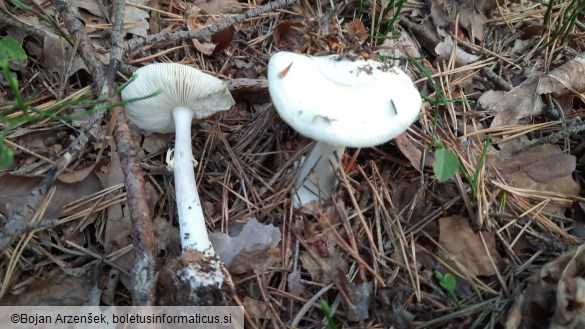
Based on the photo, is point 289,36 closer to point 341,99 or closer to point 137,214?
point 341,99

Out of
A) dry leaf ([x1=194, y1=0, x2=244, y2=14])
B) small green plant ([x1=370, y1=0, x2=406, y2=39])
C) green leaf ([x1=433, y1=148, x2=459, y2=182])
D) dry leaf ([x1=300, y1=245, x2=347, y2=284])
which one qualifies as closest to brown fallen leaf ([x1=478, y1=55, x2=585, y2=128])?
small green plant ([x1=370, y1=0, x2=406, y2=39])

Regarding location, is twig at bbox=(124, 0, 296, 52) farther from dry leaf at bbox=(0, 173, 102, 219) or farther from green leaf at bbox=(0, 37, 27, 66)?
dry leaf at bbox=(0, 173, 102, 219)

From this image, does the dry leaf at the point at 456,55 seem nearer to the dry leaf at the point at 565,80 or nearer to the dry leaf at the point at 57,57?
the dry leaf at the point at 565,80

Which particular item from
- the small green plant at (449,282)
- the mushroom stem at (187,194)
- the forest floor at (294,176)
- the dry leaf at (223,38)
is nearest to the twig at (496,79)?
the forest floor at (294,176)

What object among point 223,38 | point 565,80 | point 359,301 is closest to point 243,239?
point 359,301

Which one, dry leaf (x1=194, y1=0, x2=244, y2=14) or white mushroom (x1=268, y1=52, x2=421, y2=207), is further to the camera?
dry leaf (x1=194, y1=0, x2=244, y2=14)
